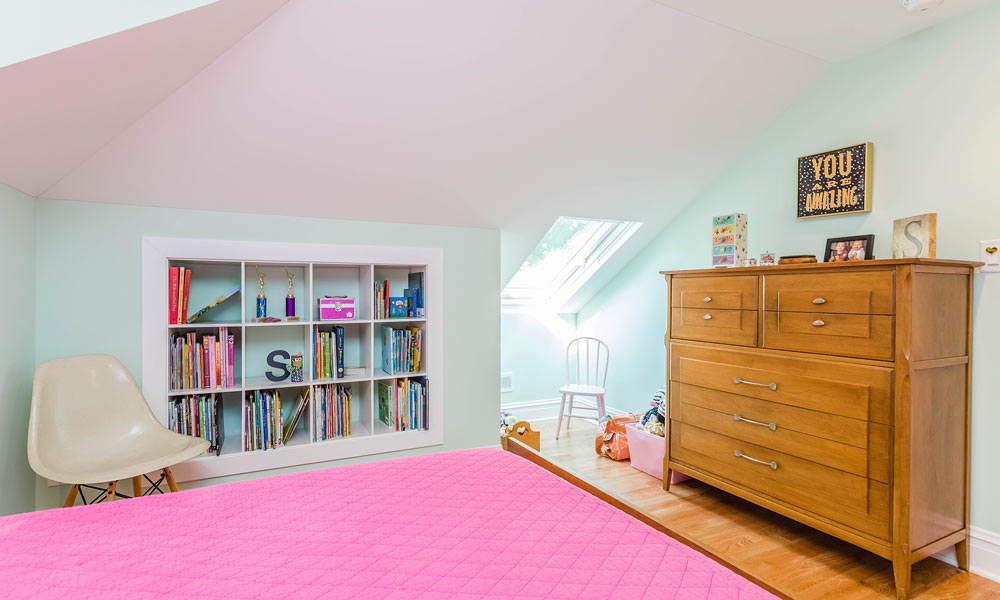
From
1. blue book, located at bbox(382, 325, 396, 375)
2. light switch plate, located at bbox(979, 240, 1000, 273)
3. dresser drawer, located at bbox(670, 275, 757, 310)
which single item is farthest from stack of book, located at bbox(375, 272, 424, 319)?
light switch plate, located at bbox(979, 240, 1000, 273)

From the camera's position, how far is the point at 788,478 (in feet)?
7.52

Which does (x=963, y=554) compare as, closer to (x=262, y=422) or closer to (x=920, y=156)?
(x=920, y=156)

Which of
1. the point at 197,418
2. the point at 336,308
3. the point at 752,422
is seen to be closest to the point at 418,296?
the point at 336,308

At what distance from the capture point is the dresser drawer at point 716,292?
8.20 ft

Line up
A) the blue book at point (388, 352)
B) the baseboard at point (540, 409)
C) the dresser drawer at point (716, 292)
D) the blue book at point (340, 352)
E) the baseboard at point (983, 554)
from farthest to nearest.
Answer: the baseboard at point (540, 409)
the blue book at point (388, 352)
the blue book at point (340, 352)
the dresser drawer at point (716, 292)
the baseboard at point (983, 554)

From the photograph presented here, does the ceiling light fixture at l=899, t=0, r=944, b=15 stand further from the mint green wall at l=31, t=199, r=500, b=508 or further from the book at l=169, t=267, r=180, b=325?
the book at l=169, t=267, r=180, b=325

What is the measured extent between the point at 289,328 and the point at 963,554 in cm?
341

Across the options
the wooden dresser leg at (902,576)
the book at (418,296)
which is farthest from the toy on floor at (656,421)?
the book at (418,296)

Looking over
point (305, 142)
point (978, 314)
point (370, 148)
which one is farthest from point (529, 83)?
point (978, 314)

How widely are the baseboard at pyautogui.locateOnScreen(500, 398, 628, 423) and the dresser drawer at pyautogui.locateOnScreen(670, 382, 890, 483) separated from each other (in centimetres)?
160

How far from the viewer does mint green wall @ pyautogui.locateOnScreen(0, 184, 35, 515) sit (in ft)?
6.63

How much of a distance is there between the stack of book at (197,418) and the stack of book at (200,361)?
0.07 metres

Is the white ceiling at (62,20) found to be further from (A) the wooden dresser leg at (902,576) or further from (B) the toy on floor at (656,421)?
(A) the wooden dresser leg at (902,576)

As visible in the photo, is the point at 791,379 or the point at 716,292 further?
the point at 716,292
